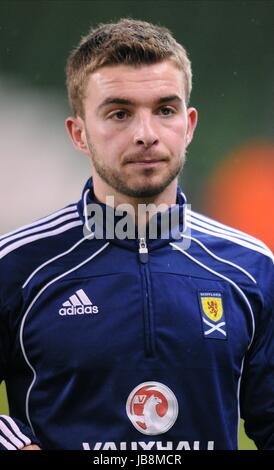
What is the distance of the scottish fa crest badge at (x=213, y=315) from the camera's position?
1941mm

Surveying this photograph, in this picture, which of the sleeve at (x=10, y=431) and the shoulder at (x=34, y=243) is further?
the shoulder at (x=34, y=243)

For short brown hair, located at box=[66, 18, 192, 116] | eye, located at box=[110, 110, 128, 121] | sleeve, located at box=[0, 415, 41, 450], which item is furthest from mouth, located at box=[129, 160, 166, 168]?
sleeve, located at box=[0, 415, 41, 450]

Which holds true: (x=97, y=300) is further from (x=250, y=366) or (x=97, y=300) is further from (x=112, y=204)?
(x=250, y=366)

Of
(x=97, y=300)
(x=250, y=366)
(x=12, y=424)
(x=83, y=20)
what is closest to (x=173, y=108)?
Answer: (x=97, y=300)

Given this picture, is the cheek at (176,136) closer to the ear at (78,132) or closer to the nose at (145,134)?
the nose at (145,134)

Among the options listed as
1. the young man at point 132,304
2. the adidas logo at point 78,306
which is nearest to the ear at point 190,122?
the young man at point 132,304

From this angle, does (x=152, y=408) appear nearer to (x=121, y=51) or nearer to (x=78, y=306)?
(x=78, y=306)

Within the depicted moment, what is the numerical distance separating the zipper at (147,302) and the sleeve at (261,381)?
262 mm

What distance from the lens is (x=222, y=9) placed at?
4.97m

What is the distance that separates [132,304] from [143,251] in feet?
0.44

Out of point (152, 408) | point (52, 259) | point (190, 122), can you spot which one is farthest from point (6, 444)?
point (190, 122)

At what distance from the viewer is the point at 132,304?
6.32 feet

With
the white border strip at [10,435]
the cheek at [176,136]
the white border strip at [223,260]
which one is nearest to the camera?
the white border strip at [10,435]
